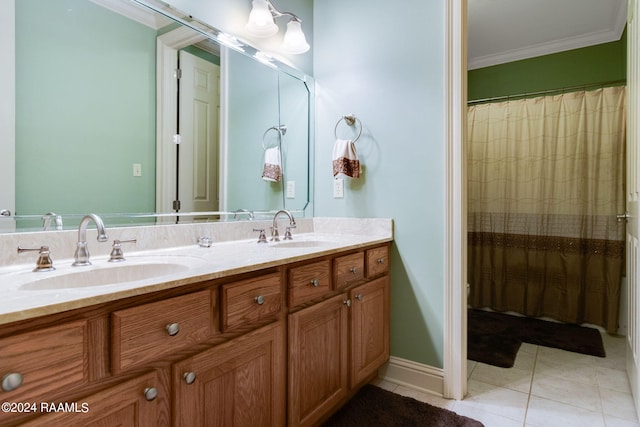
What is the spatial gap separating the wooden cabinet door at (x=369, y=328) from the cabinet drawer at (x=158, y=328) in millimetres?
820

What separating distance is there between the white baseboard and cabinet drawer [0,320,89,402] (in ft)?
5.29

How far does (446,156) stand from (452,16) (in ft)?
2.30

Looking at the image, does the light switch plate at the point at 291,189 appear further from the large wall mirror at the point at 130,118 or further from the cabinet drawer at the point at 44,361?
the cabinet drawer at the point at 44,361

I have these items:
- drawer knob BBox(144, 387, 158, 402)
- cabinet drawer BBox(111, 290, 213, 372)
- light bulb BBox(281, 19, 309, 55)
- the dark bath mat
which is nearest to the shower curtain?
the dark bath mat

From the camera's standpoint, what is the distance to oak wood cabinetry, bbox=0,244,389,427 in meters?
0.64

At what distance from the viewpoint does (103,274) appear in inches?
41.3

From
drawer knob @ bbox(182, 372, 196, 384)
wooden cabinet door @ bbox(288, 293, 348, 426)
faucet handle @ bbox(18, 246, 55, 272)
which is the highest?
faucet handle @ bbox(18, 246, 55, 272)

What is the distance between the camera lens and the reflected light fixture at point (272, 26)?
1780 millimetres

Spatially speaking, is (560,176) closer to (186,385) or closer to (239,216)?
(239,216)

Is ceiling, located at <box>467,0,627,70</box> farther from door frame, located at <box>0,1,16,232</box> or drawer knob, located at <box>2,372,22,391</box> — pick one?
drawer knob, located at <box>2,372,22,391</box>

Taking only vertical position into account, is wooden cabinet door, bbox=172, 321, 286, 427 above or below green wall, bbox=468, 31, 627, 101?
below

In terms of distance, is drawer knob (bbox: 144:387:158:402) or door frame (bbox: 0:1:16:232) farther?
door frame (bbox: 0:1:16:232)

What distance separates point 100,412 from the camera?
0.72 m

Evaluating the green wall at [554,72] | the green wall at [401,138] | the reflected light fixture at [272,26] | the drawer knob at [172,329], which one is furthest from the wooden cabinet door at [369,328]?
the green wall at [554,72]
